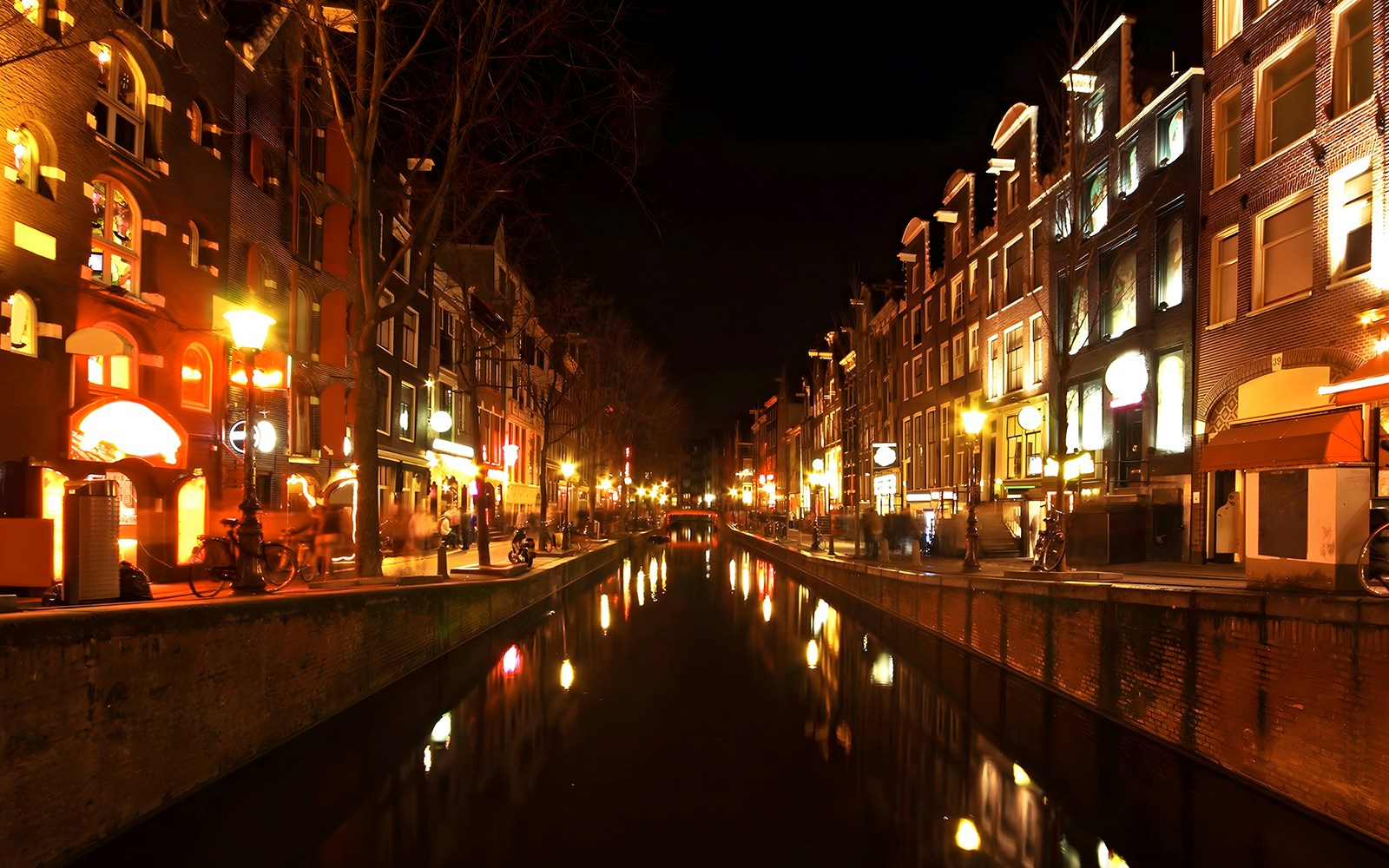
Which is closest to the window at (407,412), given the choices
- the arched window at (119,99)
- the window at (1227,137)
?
the arched window at (119,99)

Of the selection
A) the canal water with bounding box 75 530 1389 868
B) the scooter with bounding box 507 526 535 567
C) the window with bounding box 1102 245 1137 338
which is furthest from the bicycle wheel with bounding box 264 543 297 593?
the window with bounding box 1102 245 1137 338

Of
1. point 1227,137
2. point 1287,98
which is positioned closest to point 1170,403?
point 1227,137

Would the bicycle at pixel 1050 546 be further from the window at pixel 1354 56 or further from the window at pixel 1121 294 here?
the window at pixel 1121 294

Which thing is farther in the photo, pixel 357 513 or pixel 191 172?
pixel 191 172

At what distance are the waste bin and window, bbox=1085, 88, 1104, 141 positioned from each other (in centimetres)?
2557

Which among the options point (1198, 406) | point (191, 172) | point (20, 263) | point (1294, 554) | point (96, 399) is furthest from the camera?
point (1198, 406)

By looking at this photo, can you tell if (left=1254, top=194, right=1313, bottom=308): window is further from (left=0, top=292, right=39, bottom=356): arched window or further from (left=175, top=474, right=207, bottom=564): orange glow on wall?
(left=0, top=292, right=39, bottom=356): arched window

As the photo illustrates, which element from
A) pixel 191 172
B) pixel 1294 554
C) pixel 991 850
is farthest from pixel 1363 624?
pixel 191 172

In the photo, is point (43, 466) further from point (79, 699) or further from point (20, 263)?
point (79, 699)

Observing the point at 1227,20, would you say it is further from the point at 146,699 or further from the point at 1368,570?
the point at 146,699

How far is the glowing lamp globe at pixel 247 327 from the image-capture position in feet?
40.1

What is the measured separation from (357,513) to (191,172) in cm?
859

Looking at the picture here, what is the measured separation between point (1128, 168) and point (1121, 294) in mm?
3343

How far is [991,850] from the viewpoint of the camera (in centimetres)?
712
